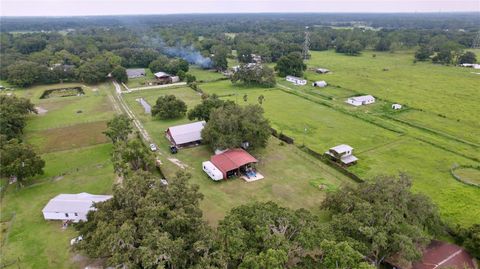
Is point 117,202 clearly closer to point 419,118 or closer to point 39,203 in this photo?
point 39,203

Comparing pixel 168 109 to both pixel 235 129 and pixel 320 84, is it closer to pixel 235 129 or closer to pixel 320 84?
pixel 235 129

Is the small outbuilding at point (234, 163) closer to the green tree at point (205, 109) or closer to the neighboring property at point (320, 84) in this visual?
the green tree at point (205, 109)

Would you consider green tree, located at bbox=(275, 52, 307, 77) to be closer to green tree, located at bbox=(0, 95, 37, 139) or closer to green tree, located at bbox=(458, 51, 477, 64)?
green tree, located at bbox=(458, 51, 477, 64)

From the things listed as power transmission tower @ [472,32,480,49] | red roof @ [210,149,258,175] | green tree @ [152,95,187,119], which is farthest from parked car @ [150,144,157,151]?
power transmission tower @ [472,32,480,49]

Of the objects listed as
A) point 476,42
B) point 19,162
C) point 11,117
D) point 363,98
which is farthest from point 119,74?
point 476,42

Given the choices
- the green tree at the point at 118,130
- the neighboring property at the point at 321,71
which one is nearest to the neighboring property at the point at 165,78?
the neighboring property at the point at 321,71

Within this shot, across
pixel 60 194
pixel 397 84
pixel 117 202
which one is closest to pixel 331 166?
pixel 117 202
